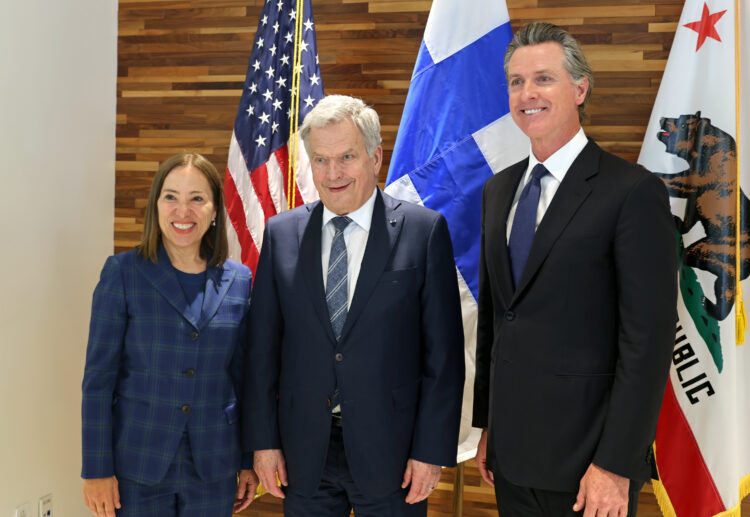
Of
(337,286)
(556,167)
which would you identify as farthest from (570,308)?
(337,286)

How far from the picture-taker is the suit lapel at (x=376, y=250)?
169 cm

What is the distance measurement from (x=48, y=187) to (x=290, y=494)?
1594 mm

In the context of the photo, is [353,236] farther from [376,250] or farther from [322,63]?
[322,63]

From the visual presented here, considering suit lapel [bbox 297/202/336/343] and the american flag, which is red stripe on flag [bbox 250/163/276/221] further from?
suit lapel [bbox 297/202/336/343]

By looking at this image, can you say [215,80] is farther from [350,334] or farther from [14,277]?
[350,334]

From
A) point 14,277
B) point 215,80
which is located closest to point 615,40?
point 215,80

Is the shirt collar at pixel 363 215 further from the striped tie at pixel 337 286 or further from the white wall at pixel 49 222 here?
the white wall at pixel 49 222

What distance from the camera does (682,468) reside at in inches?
87.7

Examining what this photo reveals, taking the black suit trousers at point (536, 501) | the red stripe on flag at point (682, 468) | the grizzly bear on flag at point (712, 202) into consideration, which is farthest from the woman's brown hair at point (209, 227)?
the red stripe on flag at point (682, 468)

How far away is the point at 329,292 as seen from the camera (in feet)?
5.72

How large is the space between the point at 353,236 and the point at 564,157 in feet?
1.90

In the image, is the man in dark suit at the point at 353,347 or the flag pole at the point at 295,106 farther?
the flag pole at the point at 295,106

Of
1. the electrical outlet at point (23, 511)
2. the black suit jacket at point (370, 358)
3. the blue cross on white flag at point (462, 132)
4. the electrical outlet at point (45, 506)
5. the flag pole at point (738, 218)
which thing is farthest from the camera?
the electrical outlet at point (45, 506)

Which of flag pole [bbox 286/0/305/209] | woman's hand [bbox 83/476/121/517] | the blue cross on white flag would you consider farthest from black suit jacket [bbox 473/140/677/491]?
flag pole [bbox 286/0/305/209]
